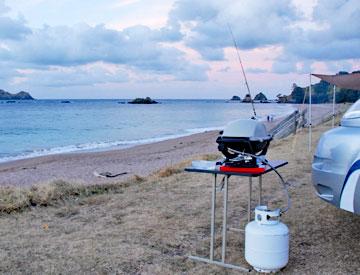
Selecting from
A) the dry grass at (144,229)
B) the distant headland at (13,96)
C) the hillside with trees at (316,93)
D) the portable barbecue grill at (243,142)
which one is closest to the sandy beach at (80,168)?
the hillside with trees at (316,93)

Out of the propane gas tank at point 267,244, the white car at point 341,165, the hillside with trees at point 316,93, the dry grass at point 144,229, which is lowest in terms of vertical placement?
the dry grass at point 144,229

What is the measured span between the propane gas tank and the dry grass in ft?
A: 0.68

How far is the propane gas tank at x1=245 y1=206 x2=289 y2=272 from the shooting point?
3.37m

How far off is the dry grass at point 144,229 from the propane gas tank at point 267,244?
0.21 metres

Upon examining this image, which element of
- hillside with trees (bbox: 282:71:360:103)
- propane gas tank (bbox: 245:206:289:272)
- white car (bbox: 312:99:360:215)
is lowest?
propane gas tank (bbox: 245:206:289:272)

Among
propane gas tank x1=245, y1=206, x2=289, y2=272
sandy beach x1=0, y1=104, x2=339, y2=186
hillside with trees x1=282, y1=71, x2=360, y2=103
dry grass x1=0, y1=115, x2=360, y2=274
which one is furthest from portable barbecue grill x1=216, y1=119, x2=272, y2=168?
hillside with trees x1=282, y1=71, x2=360, y2=103

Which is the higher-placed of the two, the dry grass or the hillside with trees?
the hillside with trees

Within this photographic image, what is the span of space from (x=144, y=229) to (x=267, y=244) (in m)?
1.65

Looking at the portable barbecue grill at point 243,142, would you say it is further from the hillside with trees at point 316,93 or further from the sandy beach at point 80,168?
the hillside with trees at point 316,93

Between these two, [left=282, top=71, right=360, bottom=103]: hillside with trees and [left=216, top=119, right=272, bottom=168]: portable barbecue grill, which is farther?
[left=282, top=71, right=360, bottom=103]: hillside with trees

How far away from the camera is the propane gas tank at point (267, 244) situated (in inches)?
133

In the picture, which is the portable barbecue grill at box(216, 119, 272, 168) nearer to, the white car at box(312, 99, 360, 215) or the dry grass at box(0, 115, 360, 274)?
the white car at box(312, 99, 360, 215)

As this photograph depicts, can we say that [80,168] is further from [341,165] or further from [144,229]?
[341,165]

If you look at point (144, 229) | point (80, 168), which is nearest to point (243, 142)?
point (144, 229)
